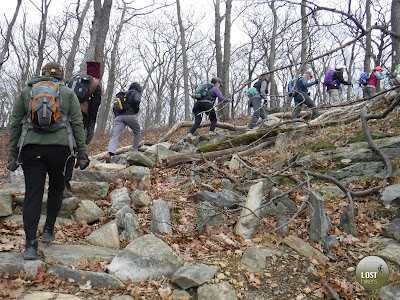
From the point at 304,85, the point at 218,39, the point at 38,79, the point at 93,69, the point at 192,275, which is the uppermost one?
the point at 218,39

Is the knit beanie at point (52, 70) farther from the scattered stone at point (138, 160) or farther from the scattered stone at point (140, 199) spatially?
the scattered stone at point (138, 160)

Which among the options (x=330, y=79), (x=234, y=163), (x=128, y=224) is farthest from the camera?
(x=330, y=79)

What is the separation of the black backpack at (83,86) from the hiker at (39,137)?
1817 mm

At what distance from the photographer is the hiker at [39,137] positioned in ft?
10.2

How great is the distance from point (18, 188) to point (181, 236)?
291 centimetres

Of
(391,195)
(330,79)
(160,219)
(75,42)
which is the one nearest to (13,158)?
(160,219)

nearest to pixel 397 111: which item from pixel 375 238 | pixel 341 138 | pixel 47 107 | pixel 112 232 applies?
pixel 341 138

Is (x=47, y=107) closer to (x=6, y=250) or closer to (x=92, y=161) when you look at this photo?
(x=6, y=250)

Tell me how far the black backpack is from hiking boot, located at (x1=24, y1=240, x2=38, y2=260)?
9.19 feet

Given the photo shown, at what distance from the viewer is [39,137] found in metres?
3.11

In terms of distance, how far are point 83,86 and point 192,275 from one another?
3.73m

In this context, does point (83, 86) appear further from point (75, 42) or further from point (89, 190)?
point (75, 42)

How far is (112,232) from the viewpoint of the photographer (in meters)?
3.91

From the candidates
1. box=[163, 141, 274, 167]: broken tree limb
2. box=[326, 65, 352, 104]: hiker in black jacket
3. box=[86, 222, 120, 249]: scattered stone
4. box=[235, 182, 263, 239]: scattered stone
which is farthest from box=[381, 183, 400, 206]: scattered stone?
box=[326, 65, 352, 104]: hiker in black jacket
